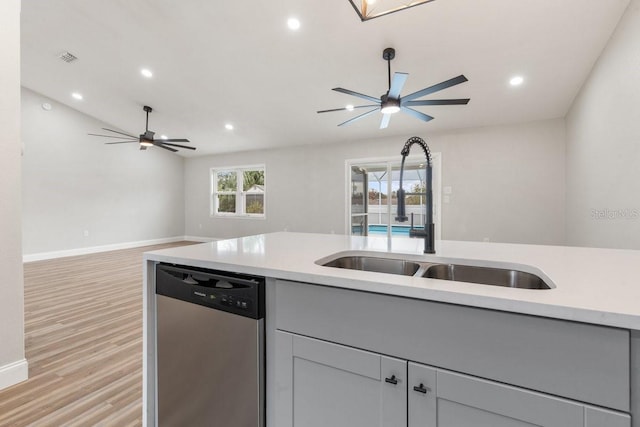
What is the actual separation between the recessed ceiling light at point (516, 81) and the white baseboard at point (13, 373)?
5478 mm

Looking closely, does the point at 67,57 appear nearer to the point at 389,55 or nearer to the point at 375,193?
the point at 389,55

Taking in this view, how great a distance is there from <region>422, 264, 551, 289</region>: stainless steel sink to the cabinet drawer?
1.64ft

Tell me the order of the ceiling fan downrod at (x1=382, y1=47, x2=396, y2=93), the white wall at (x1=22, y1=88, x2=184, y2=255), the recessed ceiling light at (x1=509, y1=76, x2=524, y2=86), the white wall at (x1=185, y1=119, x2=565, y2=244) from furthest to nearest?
the white wall at (x1=22, y1=88, x2=184, y2=255), the white wall at (x1=185, y1=119, x2=565, y2=244), the recessed ceiling light at (x1=509, y1=76, x2=524, y2=86), the ceiling fan downrod at (x1=382, y1=47, x2=396, y2=93)

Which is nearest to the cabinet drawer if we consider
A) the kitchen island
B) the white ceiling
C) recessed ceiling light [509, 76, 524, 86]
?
the kitchen island

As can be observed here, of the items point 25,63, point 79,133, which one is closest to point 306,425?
point 25,63

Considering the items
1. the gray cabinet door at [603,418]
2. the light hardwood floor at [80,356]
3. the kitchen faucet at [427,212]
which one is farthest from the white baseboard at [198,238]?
the gray cabinet door at [603,418]

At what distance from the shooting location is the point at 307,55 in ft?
12.3

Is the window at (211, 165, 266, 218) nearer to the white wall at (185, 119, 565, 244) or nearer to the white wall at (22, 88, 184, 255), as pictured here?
the white wall at (185, 119, 565, 244)

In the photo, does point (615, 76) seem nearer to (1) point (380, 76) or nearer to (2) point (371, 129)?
(1) point (380, 76)

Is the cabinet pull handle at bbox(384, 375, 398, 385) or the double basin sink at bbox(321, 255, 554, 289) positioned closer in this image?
the cabinet pull handle at bbox(384, 375, 398, 385)

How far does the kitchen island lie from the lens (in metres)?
0.65

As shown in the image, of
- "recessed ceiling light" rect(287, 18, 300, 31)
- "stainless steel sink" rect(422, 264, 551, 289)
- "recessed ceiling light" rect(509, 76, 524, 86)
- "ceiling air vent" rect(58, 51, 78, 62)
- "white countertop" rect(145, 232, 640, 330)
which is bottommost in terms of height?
"stainless steel sink" rect(422, 264, 551, 289)

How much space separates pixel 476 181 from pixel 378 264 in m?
4.75

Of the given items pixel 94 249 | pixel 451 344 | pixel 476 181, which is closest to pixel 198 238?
pixel 94 249
